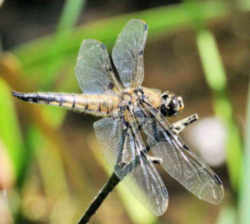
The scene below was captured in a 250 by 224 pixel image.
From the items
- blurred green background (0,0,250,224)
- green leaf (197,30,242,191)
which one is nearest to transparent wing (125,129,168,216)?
blurred green background (0,0,250,224)

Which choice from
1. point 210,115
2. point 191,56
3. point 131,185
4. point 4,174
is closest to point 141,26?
point 131,185

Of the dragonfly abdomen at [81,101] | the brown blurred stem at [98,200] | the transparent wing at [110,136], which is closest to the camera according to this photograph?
the brown blurred stem at [98,200]

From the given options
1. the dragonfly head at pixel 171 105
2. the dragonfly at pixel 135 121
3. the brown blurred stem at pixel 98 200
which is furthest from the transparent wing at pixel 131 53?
the brown blurred stem at pixel 98 200

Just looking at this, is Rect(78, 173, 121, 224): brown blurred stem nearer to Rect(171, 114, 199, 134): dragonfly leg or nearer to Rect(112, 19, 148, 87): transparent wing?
Rect(171, 114, 199, 134): dragonfly leg

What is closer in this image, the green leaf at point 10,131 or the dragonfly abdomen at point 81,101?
the dragonfly abdomen at point 81,101

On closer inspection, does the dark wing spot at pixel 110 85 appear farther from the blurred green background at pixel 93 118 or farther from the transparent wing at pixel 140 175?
the blurred green background at pixel 93 118

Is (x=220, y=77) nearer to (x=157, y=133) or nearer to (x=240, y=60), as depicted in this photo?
(x=157, y=133)
